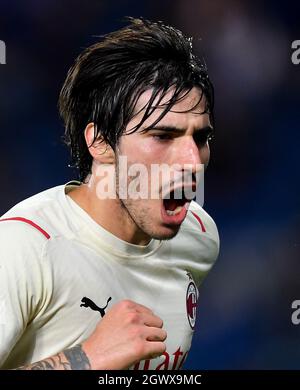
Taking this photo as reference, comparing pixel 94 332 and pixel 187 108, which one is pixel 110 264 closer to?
pixel 94 332

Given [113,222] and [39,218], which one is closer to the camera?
[39,218]

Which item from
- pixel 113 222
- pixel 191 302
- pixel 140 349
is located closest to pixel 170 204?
pixel 113 222

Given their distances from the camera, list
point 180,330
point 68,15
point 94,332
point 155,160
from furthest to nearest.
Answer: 1. point 68,15
2. point 180,330
3. point 155,160
4. point 94,332

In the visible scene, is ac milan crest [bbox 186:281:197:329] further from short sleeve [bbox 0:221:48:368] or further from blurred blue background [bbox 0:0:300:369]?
blurred blue background [bbox 0:0:300:369]

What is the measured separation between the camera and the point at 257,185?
3996mm

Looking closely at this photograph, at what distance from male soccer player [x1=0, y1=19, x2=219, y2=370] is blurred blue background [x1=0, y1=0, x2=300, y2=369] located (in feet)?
4.94

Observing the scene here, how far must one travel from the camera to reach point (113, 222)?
2.25m

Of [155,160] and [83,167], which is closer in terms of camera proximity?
[155,160]

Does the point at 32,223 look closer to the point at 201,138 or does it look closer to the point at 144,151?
the point at 144,151

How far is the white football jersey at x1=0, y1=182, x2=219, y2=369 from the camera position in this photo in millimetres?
1976

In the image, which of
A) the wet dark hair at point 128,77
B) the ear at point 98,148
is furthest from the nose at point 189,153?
the ear at point 98,148

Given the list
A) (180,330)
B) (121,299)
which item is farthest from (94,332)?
(180,330)

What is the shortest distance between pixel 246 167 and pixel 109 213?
6.07ft

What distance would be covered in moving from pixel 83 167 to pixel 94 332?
0.64 metres
